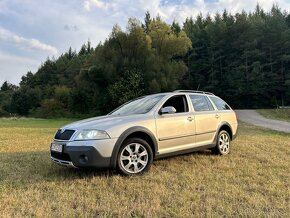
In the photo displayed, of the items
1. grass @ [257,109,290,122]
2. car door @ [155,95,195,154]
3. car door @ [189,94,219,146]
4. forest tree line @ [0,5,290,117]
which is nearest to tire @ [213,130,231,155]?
car door @ [189,94,219,146]

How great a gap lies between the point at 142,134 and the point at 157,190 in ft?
4.63

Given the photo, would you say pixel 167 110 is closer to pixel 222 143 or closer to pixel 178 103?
pixel 178 103

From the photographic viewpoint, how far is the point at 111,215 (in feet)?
12.5

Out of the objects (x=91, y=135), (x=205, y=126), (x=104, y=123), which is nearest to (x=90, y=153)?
(x=91, y=135)

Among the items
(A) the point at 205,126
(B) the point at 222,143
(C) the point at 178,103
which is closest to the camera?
(C) the point at 178,103

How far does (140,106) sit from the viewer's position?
678cm

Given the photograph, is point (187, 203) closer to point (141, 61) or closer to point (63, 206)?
point (63, 206)

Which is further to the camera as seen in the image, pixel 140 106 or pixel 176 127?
pixel 140 106

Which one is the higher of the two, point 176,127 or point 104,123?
point 104,123

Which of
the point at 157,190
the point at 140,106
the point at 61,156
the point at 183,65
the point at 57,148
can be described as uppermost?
the point at 183,65

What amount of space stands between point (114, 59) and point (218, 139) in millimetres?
33512

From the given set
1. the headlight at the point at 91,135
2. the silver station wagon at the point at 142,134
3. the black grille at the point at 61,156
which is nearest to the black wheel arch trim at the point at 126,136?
the silver station wagon at the point at 142,134

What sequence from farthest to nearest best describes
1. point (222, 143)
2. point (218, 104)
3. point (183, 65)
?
1. point (183, 65)
2. point (218, 104)
3. point (222, 143)

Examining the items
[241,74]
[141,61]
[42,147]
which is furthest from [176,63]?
[42,147]
